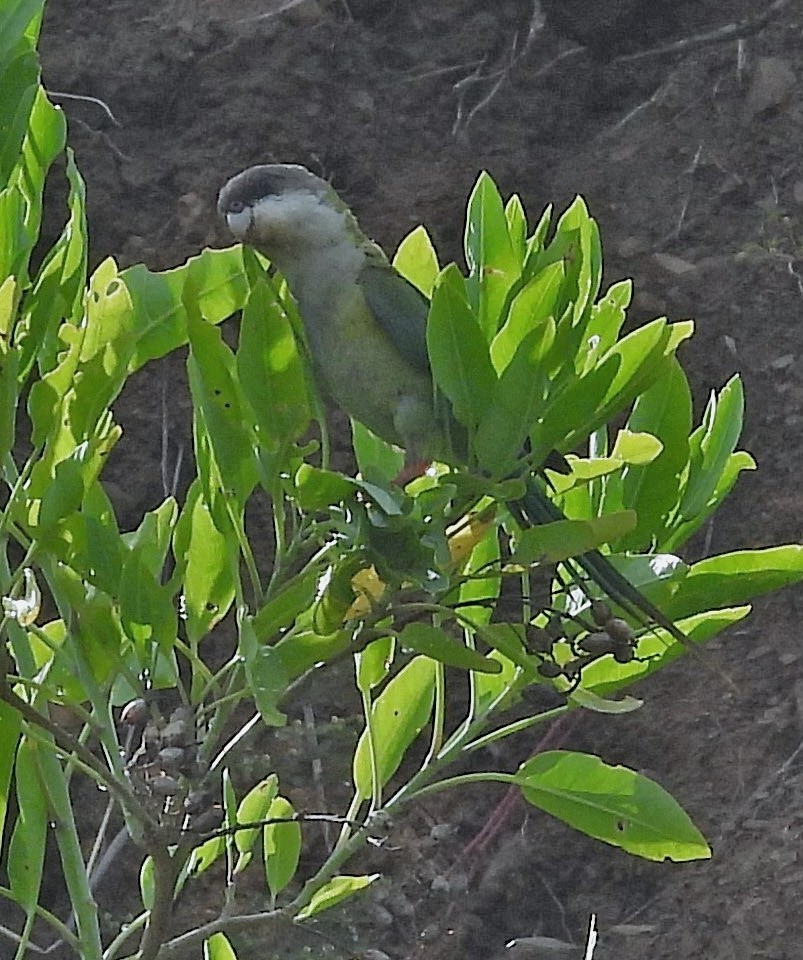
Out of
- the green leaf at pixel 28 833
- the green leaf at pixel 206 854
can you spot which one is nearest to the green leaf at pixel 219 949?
the green leaf at pixel 206 854

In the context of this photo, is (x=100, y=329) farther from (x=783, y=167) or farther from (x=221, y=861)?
(x=783, y=167)

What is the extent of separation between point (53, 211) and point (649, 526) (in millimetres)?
1547

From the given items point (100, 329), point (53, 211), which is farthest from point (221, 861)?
point (100, 329)

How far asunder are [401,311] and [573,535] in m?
0.28

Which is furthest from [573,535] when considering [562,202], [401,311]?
[562,202]

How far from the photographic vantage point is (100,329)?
0.65m

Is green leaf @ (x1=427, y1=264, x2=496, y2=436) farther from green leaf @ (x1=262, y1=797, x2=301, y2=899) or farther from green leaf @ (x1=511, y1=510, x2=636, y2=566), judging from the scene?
green leaf @ (x1=262, y1=797, x2=301, y2=899)

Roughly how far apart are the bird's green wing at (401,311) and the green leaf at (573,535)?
0.81 ft

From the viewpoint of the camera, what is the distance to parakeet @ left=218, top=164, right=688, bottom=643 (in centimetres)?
85

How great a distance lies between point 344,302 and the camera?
2.91 ft

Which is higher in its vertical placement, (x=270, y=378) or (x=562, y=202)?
(x=270, y=378)

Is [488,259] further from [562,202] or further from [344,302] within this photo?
[562,202]

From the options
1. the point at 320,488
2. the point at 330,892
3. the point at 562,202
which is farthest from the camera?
the point at 562,202

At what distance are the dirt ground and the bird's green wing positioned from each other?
1.02 meters
